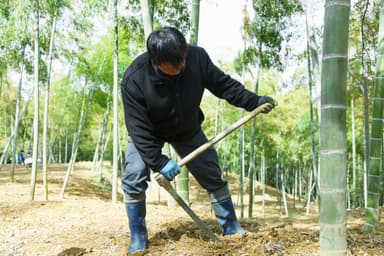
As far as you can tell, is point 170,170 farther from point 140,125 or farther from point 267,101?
point 267,101

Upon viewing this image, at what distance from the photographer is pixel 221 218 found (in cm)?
301

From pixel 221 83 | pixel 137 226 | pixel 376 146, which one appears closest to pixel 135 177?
pixel 137 226

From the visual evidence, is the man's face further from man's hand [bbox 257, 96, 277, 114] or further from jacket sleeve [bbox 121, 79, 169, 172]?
man's hand [bbox 257, 96, 277, 114]

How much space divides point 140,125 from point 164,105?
7.8 inches

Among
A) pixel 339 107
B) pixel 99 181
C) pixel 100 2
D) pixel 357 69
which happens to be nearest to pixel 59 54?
pixel 100 2

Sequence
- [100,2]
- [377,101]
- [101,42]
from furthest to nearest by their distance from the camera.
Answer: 1. [101,42]
2. [100,2]
3. [377,101]

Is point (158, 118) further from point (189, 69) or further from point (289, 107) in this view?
point (289, 107)

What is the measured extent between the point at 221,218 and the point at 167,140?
2.45 ft

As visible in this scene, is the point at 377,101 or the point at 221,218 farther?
the point at 377,101

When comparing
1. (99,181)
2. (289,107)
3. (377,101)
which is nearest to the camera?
(377,101)

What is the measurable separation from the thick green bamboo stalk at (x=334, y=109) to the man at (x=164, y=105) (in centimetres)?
75

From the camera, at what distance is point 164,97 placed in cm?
250

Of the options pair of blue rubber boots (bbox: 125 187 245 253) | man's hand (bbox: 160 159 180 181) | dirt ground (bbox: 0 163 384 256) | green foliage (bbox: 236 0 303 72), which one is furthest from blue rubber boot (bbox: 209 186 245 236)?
green foliage (bbox: 236 0 303 72)

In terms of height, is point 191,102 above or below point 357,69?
below
